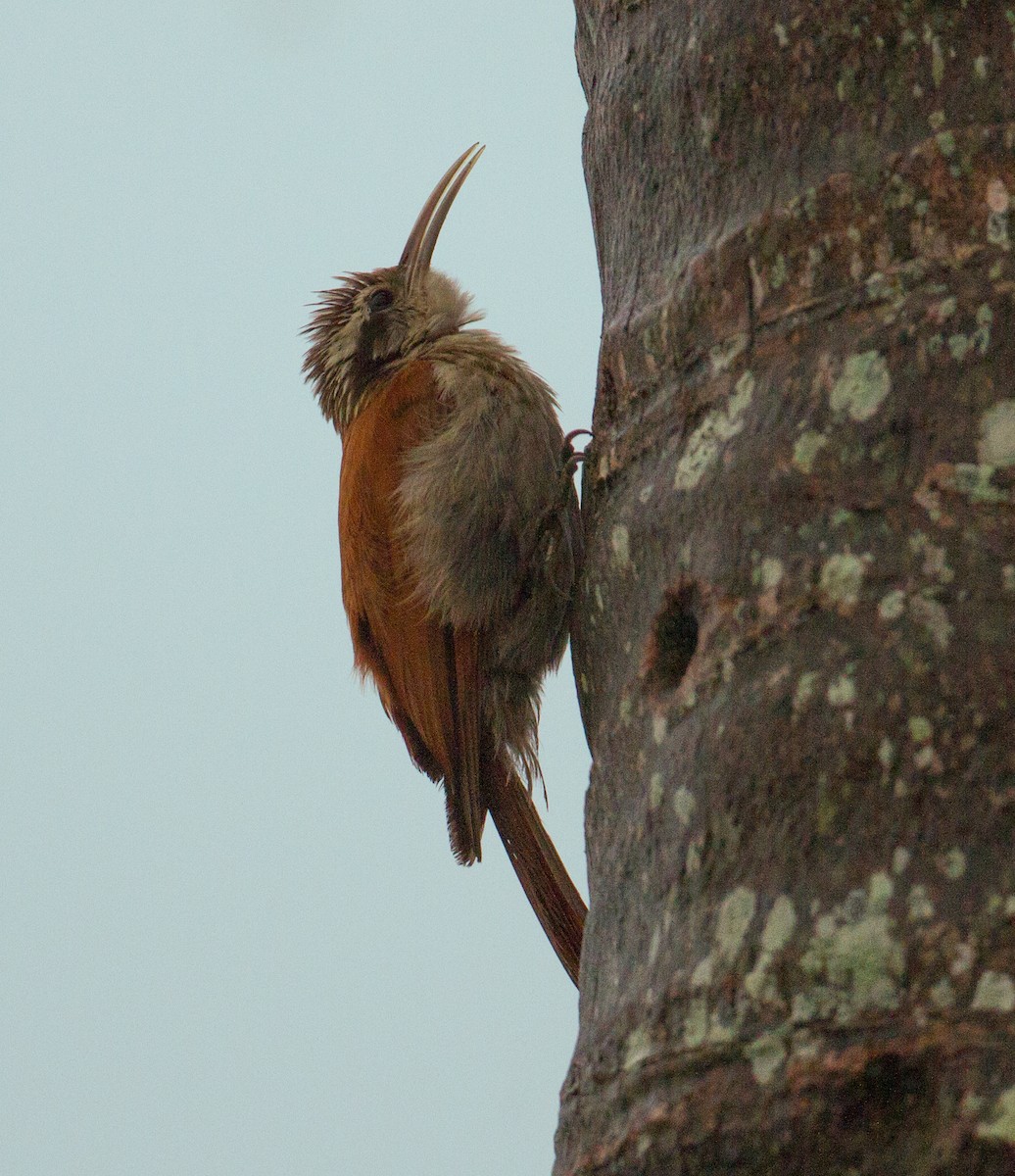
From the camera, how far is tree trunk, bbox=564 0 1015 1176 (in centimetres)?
158

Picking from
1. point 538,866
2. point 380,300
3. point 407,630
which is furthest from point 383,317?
point 538,866

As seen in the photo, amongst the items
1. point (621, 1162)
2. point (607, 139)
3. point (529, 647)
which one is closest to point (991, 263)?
point (607, 139)

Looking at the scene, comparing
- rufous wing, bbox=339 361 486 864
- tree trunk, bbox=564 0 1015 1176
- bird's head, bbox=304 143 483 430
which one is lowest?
tree trunk, bbox=564 0 1015 1176

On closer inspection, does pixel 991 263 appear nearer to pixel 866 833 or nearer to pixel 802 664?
pixel 802 664

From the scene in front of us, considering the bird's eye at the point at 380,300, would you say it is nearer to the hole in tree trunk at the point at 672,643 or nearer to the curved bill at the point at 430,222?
the curved bill at the point at 430,222

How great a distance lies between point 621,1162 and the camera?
1718 millimetres

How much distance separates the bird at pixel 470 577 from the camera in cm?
338

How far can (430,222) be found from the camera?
4512 mm

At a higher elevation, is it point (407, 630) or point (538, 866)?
point (407, 630)

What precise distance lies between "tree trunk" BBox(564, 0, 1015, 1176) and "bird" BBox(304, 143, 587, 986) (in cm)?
100

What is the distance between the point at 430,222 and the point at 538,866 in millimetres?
2076

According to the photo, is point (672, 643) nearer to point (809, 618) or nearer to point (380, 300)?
point (809, 618)

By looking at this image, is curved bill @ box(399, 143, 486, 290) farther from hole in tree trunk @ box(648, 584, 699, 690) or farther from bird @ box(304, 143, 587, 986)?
hole in tree trunk @ box(648, 584, 699, 690)

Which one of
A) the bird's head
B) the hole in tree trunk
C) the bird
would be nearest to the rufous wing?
the bird
